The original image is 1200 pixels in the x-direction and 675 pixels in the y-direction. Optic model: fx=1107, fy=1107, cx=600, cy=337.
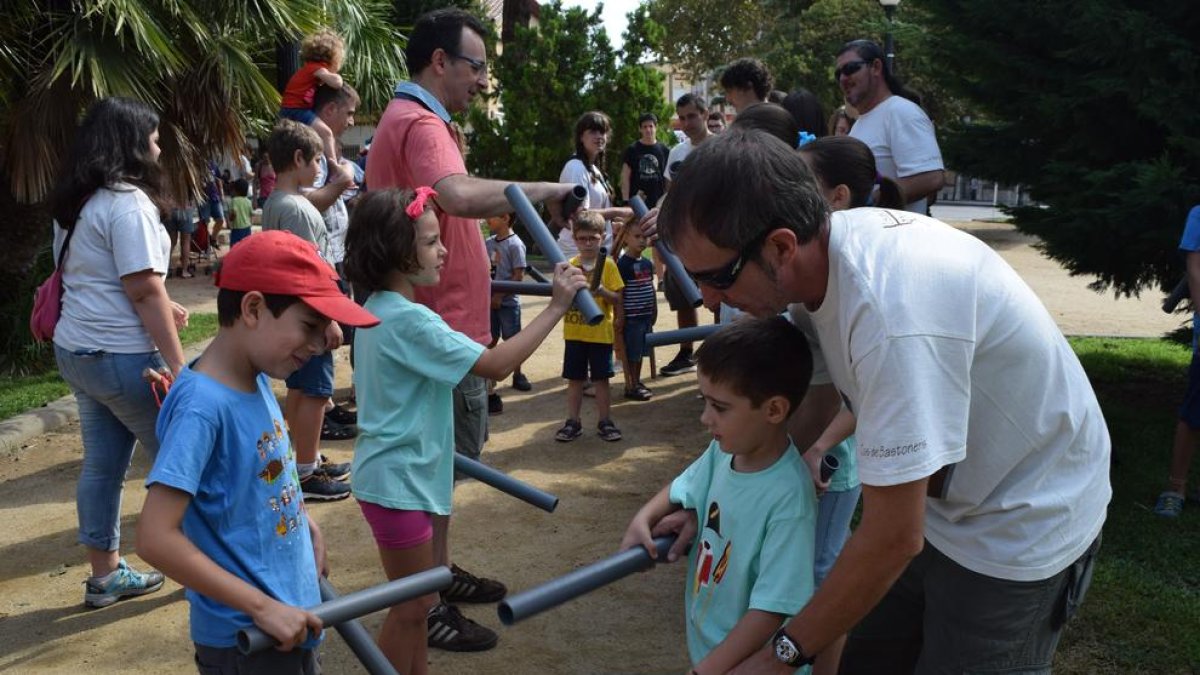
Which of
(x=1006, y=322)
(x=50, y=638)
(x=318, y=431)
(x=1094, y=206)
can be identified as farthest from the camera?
(x=1094, y=206)

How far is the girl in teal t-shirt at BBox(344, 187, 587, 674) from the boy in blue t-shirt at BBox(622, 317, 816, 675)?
35.8 inches

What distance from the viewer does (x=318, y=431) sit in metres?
5.86

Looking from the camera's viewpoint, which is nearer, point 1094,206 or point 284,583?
point 284,583

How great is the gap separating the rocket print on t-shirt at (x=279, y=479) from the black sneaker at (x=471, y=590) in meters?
2.01

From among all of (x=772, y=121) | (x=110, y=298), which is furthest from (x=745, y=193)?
(x=110, y=298)

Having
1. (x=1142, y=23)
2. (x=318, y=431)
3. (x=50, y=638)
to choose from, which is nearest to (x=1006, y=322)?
(x=50, y=638)

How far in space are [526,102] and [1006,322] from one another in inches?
576

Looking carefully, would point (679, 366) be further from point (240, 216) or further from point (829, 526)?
point (240, 216)

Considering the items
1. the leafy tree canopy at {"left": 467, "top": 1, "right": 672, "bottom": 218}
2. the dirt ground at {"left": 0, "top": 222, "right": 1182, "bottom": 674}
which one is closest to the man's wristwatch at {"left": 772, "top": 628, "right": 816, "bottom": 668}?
the dirt ground at {"left": 0, "top": 222, "right": 1182, "bottom": 674}

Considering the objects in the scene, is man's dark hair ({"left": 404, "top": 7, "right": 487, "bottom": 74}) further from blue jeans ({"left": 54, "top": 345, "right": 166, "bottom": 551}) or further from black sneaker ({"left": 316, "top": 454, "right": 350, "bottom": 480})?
black sneaker ({"left": 316, "top": 454, "right": 350, "bottom": 480})

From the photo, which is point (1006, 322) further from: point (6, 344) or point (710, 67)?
point (710, 67)

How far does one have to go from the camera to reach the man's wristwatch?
6.67 ft

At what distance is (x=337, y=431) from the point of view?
7.15 m

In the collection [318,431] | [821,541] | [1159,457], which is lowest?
[1159,457]
